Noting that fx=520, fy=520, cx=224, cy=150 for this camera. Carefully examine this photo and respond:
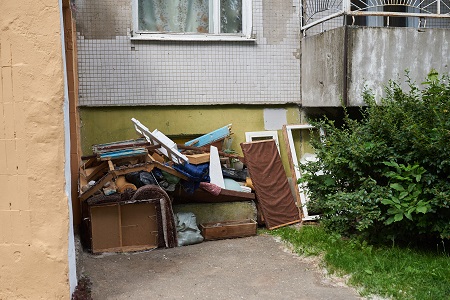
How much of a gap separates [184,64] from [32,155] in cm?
375

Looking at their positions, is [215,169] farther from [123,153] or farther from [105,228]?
[105,228]

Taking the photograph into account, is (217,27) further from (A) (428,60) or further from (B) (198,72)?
(A) (428,60)

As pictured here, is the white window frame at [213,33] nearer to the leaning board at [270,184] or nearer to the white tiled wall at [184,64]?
the white tiled wall at [184,64]

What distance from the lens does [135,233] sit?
20.7 feet

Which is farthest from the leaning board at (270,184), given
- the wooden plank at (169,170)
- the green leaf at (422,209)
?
the green leaf at (422,209)

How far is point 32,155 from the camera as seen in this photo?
160 inches

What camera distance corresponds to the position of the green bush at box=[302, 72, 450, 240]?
5531mm

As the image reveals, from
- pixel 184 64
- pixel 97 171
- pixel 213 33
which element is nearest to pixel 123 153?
pixel 97 171

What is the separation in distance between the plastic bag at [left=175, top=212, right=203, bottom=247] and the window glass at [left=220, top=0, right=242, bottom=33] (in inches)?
114

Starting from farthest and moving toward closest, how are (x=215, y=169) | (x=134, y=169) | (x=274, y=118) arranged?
(x=274, y=118)
(x=215, y=169)
(x=134, y=169)

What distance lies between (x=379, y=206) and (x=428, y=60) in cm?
244

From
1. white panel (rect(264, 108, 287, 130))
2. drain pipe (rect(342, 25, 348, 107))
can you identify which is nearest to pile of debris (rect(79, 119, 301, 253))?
white panel (rect(264, 108, 287, 130))

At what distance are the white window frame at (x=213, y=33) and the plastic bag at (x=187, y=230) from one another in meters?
2.56

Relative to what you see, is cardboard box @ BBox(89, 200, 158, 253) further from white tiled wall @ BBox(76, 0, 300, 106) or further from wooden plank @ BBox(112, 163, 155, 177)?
white tiled wall @ BBox(76, 0, 300, 106)
